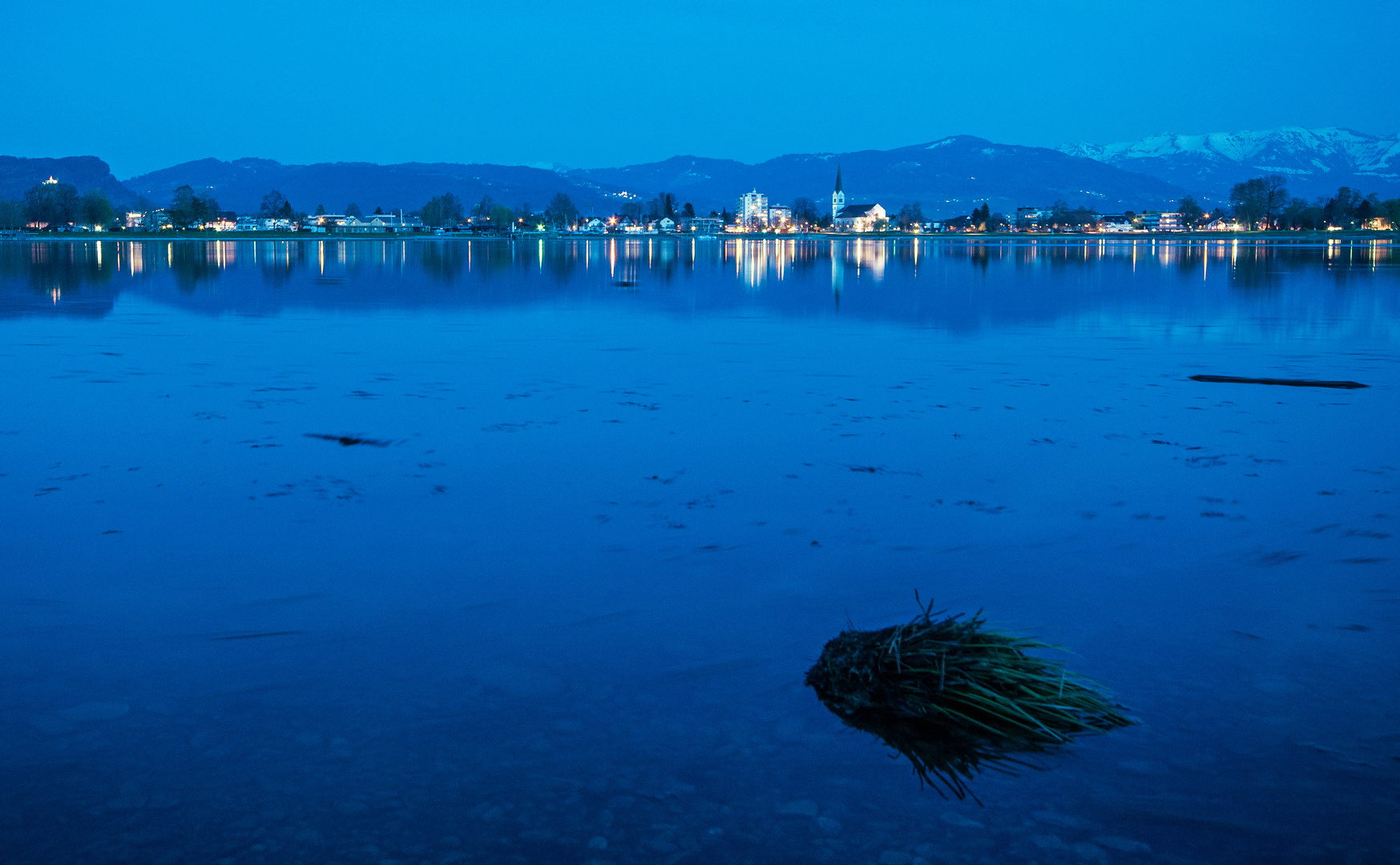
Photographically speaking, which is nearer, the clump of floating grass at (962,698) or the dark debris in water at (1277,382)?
the clump of floating grass at (962,698)

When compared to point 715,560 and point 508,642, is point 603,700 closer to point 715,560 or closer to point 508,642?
point 508,642

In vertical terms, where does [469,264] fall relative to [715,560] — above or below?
above

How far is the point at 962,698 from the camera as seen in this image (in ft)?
21.1

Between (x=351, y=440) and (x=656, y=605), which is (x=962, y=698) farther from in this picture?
(x=351, y=440)

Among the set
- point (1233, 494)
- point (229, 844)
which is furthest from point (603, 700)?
point (1233, 494)

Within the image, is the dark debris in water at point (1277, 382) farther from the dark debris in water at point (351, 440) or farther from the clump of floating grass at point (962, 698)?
the clump of floating grass at point (962, 698)

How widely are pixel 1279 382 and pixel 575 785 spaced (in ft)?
62.0

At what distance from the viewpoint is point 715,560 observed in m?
9.61

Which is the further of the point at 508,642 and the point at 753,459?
the point at 753,459

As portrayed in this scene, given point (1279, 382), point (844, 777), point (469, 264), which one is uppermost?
point (469, 264)

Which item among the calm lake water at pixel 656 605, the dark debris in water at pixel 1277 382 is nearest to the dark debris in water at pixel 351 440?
the calm lake water at pixel 656 605

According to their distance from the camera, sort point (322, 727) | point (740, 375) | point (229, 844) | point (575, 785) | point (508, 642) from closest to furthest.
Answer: point (229, 844), point (575, 785), point (322, 727), point (508, 642), point (740, 375)

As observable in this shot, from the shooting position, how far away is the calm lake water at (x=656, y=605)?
18.0ft

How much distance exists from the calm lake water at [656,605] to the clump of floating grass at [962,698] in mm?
206
